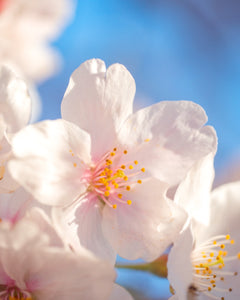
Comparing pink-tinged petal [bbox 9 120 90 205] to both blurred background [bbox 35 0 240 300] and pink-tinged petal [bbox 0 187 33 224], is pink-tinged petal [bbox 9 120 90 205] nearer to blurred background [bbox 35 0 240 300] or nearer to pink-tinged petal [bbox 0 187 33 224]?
pink-tinged petal [bbox 0 187 33 224]

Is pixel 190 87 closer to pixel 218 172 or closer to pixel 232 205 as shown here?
pixel 218 172

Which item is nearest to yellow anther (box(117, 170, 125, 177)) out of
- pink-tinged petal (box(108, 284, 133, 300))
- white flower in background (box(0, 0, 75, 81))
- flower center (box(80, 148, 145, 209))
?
flower center (box(80, 148, 145, 209))

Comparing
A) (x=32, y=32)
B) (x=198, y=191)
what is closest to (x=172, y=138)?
(x=198, y=191)

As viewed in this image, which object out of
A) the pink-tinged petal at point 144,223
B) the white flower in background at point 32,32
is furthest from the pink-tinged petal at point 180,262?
the white flower in background at point 32,32

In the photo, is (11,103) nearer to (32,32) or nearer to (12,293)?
(12,293)

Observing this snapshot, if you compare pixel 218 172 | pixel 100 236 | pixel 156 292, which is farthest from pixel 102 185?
pixel 218 172

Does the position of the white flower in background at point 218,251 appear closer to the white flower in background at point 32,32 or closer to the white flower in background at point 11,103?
the white flower in background at point 11,103

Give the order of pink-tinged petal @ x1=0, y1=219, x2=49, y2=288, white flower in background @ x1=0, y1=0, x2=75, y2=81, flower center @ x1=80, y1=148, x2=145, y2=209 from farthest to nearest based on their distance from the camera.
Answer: white flower in background @ x1=0, y1=0, x2=75, y2=81
flower center @ x1=80, y1=148, x2=145, y2=209
pink-tinged petal @ x1=0, y1=219, x2=49, y2=288
